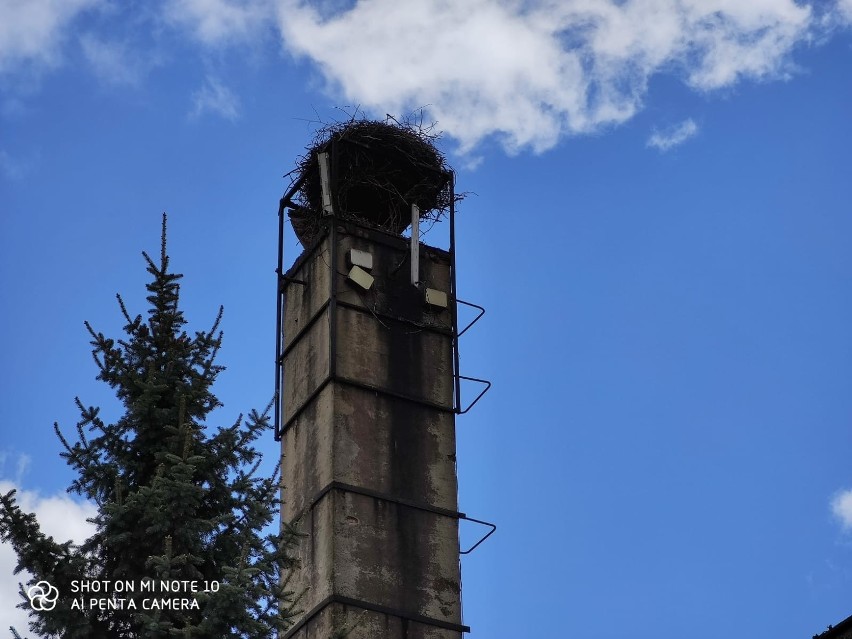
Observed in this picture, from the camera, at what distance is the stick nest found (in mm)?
22641

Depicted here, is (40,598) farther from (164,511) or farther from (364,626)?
(364,626)

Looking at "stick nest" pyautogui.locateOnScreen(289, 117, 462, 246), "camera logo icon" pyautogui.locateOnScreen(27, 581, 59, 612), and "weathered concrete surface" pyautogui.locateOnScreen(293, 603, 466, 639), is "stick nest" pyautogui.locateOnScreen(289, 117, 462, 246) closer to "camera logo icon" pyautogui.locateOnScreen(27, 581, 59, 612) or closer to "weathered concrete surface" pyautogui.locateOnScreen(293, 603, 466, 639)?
"weathered concrete surface" pyautogui.locateOnScreen(293, 603, 466, 639)

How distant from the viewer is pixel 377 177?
22906 mm

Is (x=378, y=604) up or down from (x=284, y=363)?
down

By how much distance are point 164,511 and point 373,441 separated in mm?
9094

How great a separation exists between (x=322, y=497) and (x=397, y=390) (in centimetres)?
208

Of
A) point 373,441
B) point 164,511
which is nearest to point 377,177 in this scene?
point 373,441

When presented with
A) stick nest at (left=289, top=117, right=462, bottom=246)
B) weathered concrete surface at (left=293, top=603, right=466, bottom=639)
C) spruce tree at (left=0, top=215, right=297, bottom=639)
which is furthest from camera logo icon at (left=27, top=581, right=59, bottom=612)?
stick nest at (left=289, top=117, right=462, bottom=246)

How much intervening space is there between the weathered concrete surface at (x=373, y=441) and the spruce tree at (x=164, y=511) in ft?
22.6

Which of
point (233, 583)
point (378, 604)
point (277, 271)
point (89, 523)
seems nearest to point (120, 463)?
point (89, 523)

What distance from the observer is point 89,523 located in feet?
37.8

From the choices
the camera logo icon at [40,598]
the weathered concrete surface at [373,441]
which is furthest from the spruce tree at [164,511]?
the weathered concrete surface at [373,441]

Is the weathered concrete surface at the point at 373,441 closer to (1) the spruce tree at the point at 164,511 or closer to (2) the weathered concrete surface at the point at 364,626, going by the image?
(2) the weathered concrete surface at the point at 364,626

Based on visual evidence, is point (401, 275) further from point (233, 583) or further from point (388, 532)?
point (233, 583)
